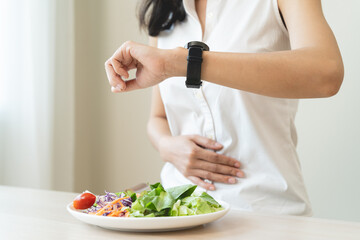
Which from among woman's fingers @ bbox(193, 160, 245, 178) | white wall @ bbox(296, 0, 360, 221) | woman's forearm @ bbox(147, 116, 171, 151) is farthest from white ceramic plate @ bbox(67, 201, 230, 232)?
white wall @ bbox(296, 0, 360, 221)

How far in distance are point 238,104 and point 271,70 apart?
1.04ft

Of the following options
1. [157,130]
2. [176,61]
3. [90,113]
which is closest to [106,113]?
[90,113]

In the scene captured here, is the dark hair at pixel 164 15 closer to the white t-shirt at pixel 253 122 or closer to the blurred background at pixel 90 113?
the white t-shirt at pixel 253 122

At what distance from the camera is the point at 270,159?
4.00ft

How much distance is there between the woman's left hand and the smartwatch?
55mm

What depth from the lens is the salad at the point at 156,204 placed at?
77cm

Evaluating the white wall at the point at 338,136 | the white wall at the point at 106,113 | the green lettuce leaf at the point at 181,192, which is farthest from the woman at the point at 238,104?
the white wall at the point at 106,113

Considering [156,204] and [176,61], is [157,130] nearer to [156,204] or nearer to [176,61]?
[176,61]

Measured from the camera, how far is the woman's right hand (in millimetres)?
1221

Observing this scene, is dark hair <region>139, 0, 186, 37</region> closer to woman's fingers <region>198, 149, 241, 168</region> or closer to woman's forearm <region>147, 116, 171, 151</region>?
woman's forearm <region>147, 116, 171, 151</region>

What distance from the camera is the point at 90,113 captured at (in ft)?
8.70

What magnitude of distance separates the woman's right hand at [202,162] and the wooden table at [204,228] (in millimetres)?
253

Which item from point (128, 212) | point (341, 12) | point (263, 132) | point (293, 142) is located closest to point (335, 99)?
point (341, 12)

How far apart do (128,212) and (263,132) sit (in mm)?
576
